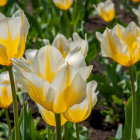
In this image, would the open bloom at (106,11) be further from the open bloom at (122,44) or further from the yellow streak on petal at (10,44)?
the yellow streak on petal at (10,44)

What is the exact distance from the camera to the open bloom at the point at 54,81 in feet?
2.57

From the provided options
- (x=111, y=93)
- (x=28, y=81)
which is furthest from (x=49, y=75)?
(x=111, y=93)

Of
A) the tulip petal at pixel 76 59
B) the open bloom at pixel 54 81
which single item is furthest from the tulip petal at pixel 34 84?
the tulip petal at pixel 76 59

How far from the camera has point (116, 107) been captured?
265cm

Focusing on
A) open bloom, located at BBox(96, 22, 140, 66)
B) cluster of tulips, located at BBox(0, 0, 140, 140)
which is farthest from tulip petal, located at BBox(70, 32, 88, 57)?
open bloom, located at BBox(96, 22, 140, 66)

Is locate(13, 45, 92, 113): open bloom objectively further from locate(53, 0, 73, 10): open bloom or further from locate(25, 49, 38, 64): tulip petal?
locate(53, 0, 73, 10): open bloom

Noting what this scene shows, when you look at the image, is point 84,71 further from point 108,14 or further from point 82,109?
point 108,14

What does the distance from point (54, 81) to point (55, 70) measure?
2.1 inches

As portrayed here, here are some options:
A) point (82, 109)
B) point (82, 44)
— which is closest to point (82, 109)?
point (82, 109)

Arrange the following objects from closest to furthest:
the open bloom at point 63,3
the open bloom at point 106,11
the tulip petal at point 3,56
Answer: the tulip petal at point 3,56 < the open bloom at point 63,3 < the open bloom at point 106,11

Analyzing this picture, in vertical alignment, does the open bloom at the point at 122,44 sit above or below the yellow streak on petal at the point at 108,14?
above

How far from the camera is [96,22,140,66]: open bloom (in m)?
1.33

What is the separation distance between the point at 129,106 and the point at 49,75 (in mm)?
745

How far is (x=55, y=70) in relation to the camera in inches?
32.9
